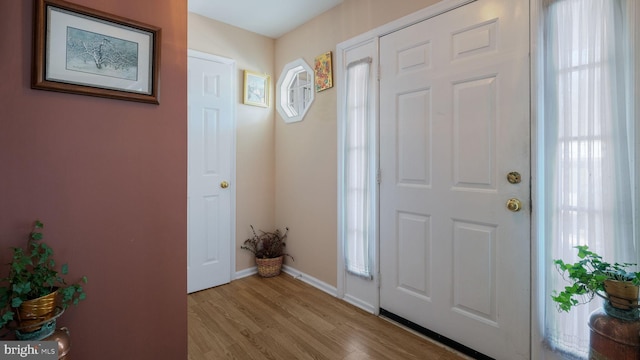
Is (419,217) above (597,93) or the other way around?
the other way around

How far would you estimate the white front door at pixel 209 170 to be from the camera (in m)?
2.62

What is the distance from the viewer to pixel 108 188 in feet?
4.22

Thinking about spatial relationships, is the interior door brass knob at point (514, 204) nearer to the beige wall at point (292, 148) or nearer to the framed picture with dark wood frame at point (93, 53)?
the beige wall at point (292, 148)

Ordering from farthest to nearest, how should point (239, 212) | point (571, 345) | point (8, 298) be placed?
point (239, 212) < point (571, 345) < point (8, 298)

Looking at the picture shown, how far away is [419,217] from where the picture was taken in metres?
1.97

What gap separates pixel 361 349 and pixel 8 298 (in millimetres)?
1661

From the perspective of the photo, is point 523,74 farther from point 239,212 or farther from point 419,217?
point 239,212

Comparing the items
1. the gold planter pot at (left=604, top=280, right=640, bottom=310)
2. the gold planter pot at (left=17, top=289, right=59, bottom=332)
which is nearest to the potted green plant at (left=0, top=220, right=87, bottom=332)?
the gold planter pot at (left=17, top=289, right=59, bottom=332)

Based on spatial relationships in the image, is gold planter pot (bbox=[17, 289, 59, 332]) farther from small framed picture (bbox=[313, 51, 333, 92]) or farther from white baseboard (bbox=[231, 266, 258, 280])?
small framed picture (bbox=[313, 51, 333, 92])

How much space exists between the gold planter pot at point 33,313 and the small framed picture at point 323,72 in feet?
7.32

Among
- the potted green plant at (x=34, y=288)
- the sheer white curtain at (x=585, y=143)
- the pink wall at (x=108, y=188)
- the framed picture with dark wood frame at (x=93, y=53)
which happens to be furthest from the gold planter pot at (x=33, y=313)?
the sheer white curtain at (x=585, y=143)

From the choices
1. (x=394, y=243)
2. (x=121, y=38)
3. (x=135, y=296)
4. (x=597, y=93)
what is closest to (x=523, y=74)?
(x=597, y=93)

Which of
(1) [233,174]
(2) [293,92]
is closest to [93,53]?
(1) [233,174]

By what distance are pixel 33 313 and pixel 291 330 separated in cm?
139
